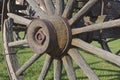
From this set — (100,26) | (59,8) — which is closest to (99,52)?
(100,26)

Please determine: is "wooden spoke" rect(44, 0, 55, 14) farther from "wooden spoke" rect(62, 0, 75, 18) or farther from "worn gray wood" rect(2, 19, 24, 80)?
"worn gray wood" rect(2, 19, 24, 80)

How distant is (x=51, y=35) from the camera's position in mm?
3850

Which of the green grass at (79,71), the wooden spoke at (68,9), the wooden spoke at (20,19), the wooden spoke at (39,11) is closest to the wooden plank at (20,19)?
the wooden spoke at (20,19)

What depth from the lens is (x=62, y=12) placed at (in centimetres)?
409

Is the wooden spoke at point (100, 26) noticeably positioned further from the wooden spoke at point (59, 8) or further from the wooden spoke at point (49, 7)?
the wooden spoke at point (49, 7)

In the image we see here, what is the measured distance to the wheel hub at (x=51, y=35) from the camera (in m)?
3.85

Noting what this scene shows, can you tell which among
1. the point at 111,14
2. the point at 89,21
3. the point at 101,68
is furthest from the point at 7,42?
the point at 101,68

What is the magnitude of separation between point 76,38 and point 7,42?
1248 mm

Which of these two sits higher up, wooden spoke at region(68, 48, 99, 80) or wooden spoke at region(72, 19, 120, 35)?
wooden spoke at region(72, 19, 120, 35)

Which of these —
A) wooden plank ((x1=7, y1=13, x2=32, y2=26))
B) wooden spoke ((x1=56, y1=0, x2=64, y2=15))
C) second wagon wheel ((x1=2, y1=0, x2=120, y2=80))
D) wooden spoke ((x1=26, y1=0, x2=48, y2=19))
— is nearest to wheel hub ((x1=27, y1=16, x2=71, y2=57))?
second wagon wheel ((x1=2, y1=0, x2=120, y2=80))

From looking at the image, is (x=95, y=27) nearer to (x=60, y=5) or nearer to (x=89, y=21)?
(x=60, y=5)

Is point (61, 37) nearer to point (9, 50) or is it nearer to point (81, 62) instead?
point (81, 62)

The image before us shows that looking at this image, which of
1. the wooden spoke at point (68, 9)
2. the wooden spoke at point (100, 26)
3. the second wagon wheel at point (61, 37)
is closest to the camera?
the wooden spoke at point (100, 26)

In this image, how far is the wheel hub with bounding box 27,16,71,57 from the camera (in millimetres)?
3852
